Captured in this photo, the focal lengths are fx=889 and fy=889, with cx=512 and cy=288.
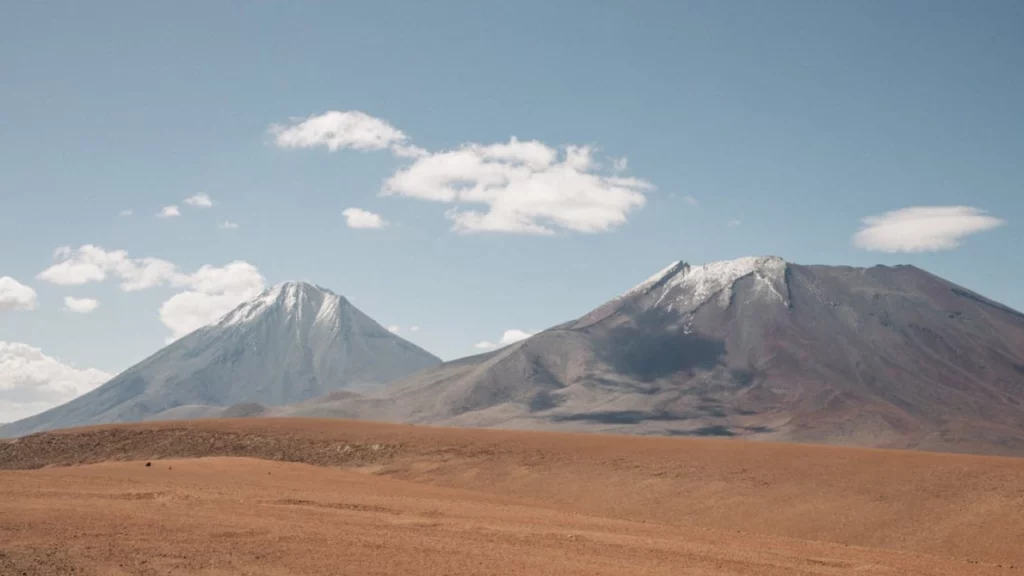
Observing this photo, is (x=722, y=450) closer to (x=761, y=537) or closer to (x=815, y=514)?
(x=815, y=514)

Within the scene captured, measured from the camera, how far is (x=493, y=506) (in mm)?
31672

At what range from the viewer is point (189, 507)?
86.1 feet

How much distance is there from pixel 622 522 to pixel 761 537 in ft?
14.8

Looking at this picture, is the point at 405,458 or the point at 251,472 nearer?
the point at 251,472

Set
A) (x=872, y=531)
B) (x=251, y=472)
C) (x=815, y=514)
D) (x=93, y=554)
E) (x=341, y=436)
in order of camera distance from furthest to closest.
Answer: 1. (x=341, y=436)
2. (x=251, y=472)
3. (x=815, y=514)
4. (x=872, y=531)
5. (x=93, y=554)

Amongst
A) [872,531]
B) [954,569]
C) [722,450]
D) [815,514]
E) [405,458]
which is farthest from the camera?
[405,458]

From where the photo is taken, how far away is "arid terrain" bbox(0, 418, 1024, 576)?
2081cm

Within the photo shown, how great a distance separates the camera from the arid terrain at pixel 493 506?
20.8m

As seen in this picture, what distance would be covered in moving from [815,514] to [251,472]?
76.1ft

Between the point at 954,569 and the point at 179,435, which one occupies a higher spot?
the point at 179,435

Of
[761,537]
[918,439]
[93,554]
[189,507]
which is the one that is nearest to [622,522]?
[761,537]

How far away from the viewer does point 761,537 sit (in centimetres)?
2856

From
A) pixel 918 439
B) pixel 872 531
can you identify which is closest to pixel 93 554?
pixel 872 531

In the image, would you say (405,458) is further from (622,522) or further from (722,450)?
(622,522)
